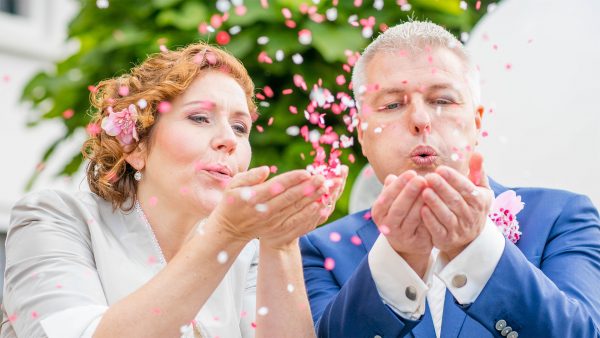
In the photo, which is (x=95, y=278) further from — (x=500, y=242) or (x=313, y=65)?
(x=313, y=65)

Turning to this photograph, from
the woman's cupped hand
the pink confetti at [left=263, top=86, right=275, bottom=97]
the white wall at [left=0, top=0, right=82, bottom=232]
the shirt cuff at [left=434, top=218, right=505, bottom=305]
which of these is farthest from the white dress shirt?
the white wall at [left=0, top=0, right=82, bottom=232]

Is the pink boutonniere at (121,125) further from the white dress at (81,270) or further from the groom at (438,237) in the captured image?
the groom at (438,237)

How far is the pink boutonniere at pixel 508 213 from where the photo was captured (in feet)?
12.7

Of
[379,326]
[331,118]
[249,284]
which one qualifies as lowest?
[331,118]

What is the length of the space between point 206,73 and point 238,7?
2411 millimetres

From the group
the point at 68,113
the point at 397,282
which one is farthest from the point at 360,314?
the point at 68,113

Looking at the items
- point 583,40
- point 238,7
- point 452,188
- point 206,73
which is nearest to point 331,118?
point 238,7

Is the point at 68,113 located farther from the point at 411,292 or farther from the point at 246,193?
the point at 411,292

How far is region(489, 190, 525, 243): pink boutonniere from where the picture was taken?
387 centimetres

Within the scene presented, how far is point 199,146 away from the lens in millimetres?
4051

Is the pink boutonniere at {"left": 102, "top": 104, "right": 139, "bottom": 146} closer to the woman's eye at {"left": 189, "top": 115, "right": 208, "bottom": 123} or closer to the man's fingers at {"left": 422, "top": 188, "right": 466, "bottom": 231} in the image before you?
the woman's eye at {"left": 189, "top": 115, "right": 208, "bottom": 123}

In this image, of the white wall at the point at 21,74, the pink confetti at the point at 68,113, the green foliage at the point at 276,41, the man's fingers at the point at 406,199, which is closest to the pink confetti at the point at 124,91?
the man's fingers at the point at 406,199

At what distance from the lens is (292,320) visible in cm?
376

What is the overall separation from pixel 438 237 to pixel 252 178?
0.59 meters
